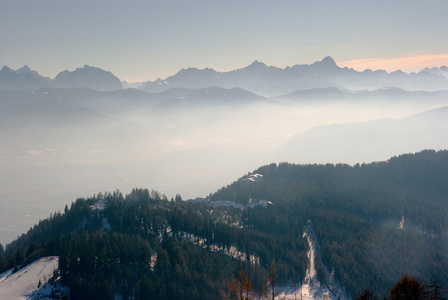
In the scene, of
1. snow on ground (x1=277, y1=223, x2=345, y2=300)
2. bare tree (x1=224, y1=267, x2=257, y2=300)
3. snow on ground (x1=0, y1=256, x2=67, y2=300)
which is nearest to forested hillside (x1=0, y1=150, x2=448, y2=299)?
snow on ground (x1=277, y1=223, x2=345, y2=300)

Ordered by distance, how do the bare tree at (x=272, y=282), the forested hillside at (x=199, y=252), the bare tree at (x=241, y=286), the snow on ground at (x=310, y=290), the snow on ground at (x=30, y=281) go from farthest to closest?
the snow on ground at (x=310, y=290)
the forested hillside at (x=199, y=252)
the snow on ground at (x=30, y=281)
the bare tree at (x=272, y=282)
the bare tree at (x=241, y=286)

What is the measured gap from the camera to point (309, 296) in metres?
143

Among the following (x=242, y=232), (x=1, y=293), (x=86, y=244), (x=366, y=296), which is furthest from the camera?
(x=242, y=232)

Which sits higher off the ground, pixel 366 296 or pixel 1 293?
pixel 366 296

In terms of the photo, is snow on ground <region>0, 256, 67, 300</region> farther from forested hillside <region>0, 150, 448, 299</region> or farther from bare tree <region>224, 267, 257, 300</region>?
bare tree <region>224, 267, 257, 300</region>

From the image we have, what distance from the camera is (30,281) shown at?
12231cm

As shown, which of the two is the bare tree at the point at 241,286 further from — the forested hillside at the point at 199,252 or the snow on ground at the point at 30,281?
the snow on ground at the point at 30,281

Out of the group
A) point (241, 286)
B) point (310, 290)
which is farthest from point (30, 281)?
point (241, 286)

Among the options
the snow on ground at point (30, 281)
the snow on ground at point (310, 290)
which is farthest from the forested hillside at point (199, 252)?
the snow on ground at point (30, 281)

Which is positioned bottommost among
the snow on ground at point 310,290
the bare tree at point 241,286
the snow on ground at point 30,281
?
the snow on ground at point 310,290

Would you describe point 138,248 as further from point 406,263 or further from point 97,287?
point 406,263

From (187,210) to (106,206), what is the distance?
41177 mm

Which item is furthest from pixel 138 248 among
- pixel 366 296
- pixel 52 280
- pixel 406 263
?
pixel 406 263

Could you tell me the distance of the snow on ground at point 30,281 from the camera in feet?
380
